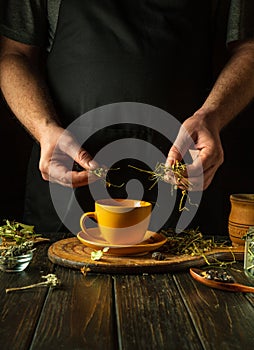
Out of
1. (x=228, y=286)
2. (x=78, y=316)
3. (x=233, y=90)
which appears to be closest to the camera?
(x=78, y=316)

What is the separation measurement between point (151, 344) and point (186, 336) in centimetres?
7

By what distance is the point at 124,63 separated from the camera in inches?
76.4

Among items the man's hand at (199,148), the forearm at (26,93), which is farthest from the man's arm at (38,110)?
the man's hand at (199,148)

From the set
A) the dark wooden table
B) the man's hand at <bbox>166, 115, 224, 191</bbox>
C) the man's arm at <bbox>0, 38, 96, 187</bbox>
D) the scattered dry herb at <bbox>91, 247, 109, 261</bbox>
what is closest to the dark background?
the man's arm at <bbox>0, 38, 96, 187</bbox>

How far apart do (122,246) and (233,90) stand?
0.81 meters

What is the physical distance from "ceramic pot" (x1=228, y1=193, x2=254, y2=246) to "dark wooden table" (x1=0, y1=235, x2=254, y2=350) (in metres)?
0.26

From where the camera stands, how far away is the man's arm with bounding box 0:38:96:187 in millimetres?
1676

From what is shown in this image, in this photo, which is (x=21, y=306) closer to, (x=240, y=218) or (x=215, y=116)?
(x=240, y=218)

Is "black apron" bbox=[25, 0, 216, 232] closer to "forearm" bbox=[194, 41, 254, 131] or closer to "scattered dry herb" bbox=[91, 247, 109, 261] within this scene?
"forearm" bbox=[194, 41, 254, 131]

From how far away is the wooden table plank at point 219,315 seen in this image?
93 cm

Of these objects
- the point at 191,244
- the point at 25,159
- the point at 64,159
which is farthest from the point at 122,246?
the point at 25,159

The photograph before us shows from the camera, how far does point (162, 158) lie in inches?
77.5

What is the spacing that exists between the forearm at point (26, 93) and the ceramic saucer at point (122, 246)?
45 centimetres

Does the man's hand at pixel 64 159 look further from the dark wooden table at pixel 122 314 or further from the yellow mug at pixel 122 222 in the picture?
the dark wooden table at pixel 122 314
